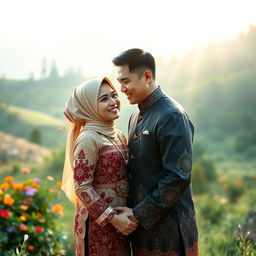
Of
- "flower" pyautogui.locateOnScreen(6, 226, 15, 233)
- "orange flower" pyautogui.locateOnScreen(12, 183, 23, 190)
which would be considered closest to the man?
"flower" pyautogui.locateOnScreen(6, 226, 15, 233)

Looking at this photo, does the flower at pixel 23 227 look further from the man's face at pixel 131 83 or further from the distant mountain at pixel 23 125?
the distant mountain at pixel 23 125

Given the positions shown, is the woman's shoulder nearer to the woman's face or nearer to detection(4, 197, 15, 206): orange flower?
the woman's face

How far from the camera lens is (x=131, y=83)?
248 centimetres

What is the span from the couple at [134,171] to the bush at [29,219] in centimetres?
171

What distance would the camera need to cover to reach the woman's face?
2.47 metres

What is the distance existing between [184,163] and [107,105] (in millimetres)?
646

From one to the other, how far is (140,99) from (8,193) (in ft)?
8.20

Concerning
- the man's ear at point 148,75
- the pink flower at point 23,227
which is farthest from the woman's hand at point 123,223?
the pink flower at point 23,227

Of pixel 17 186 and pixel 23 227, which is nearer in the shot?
pixel 23 227

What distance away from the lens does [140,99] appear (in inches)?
101

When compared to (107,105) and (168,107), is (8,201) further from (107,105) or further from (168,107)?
(168,107)

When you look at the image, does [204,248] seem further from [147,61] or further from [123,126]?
[123,126]

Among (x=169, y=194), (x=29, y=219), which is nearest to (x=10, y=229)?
(x=29, y=219)

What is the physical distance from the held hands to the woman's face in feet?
2.13
